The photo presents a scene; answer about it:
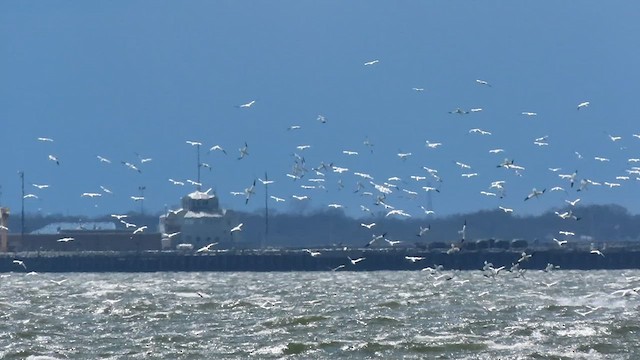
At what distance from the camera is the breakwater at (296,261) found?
190 metres

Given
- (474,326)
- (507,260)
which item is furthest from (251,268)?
(474,326)

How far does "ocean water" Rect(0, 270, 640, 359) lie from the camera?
206 feet

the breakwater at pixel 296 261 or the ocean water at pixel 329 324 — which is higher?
the breakwater at pixel 296 261

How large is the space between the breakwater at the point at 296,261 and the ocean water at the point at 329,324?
83145 mm

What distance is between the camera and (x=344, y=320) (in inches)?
3000

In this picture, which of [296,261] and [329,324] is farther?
[296,261]

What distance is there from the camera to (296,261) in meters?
194

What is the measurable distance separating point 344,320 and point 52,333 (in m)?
11.6

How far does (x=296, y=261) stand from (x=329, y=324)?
395 ft

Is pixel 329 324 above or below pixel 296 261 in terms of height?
below

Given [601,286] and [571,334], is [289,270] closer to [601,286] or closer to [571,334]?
[601,286]

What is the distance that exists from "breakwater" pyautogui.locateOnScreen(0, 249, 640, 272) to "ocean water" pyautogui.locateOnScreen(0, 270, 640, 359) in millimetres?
83145

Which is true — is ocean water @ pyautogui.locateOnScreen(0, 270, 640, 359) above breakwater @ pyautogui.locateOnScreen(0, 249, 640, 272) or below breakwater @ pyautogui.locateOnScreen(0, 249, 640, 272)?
below

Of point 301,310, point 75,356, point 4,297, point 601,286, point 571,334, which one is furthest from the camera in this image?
point 601,286
